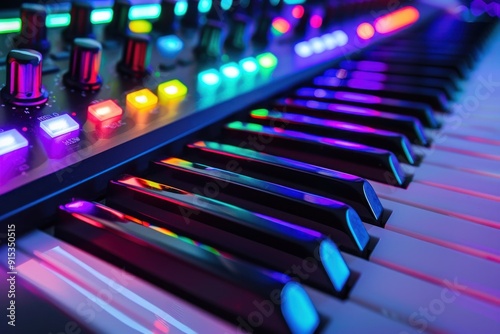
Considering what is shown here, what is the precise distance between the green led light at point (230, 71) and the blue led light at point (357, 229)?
508mm

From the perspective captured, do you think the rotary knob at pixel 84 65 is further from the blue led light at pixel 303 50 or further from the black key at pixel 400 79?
the black key at pixel 400 79

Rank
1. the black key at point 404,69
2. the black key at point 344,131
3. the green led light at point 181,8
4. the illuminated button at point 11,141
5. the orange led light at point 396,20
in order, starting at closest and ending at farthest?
the illuminated button at point 11,141
the black key at point 344,131
the green led light at point 181,8
the black key at point 404,69
the orange led light at point 396,20

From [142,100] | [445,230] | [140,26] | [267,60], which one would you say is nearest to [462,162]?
[445,230]

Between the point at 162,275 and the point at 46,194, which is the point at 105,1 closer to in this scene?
the point at 46,194

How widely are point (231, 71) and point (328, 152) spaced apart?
322 mm

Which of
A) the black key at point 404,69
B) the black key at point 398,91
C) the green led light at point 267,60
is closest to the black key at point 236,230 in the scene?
the green led light at point 267,60

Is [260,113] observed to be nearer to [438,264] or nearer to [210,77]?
[210,77]

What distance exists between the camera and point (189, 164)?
0.77m

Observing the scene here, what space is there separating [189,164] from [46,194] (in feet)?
0.77

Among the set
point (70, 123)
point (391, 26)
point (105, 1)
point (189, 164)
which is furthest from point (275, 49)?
point (391, 26)

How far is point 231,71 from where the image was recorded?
1075 mm

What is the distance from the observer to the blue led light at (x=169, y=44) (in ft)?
3.40

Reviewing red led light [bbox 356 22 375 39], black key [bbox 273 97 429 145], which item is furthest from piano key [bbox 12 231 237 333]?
red led light [bbox 356 22 375 39]

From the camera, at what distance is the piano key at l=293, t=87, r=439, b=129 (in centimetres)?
119
